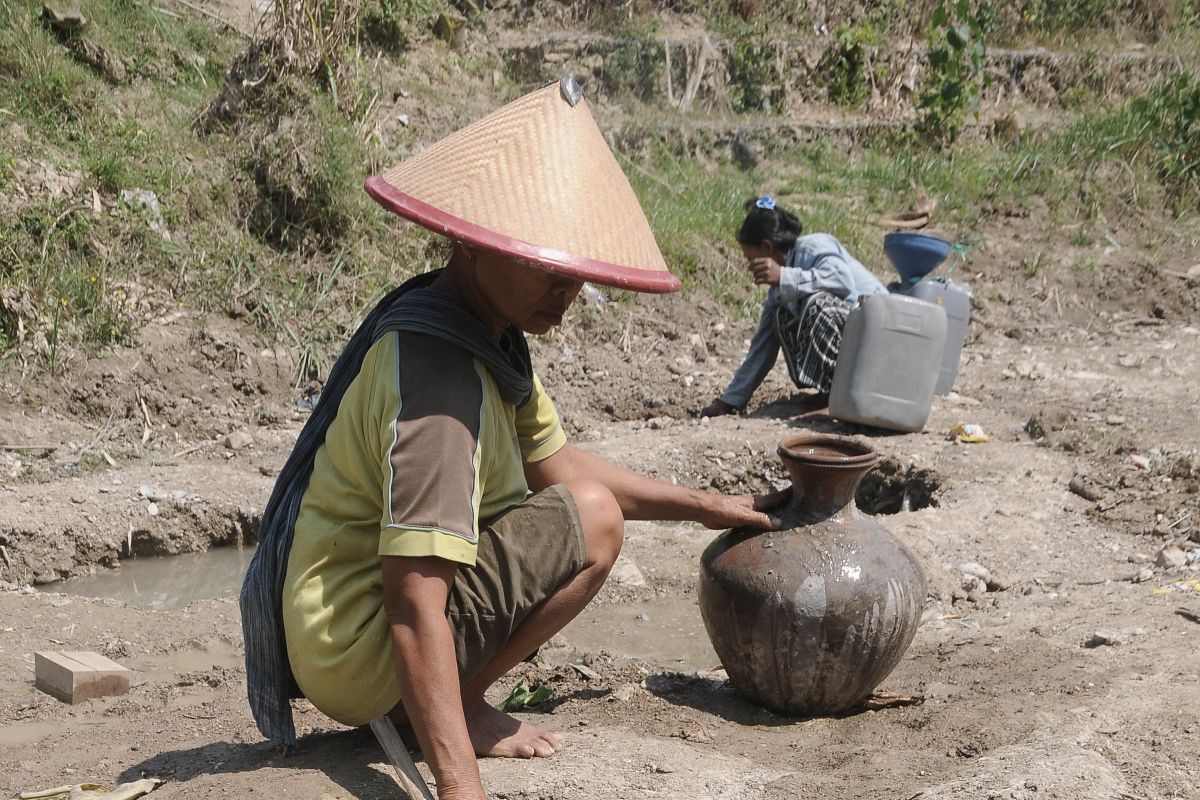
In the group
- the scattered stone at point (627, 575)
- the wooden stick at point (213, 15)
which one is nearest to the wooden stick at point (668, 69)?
the wooden stick at point (213, 15)

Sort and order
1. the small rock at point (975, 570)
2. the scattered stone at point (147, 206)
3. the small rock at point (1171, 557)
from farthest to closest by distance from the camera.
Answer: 1. the scattered stone at point (147, 206)
2. the small rock at point (975, 570)
3. the small rock at point (1171, 557)

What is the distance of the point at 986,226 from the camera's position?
9.79 m

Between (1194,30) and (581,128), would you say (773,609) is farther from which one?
(1194,30)

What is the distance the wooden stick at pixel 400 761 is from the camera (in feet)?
7.88

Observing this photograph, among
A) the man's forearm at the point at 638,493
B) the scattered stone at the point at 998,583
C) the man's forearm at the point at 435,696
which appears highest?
the man's forearm at the point at 638,493

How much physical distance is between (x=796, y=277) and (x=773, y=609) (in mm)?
3822

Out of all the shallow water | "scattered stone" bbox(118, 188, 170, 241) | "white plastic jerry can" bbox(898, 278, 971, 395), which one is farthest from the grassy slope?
the shallow water

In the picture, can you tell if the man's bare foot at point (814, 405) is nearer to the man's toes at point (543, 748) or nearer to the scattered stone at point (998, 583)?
the scattered stone at point (998, 583)

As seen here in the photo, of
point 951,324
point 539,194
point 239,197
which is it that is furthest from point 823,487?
point 239,197

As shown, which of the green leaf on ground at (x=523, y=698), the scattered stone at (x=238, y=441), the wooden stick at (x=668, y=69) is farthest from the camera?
the wooden stick at (x=668, y=69)

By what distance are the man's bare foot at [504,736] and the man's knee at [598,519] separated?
0.43 meters

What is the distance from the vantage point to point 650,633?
438cm

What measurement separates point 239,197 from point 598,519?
5449 millimetres

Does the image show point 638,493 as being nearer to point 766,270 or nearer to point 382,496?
point 382,496
